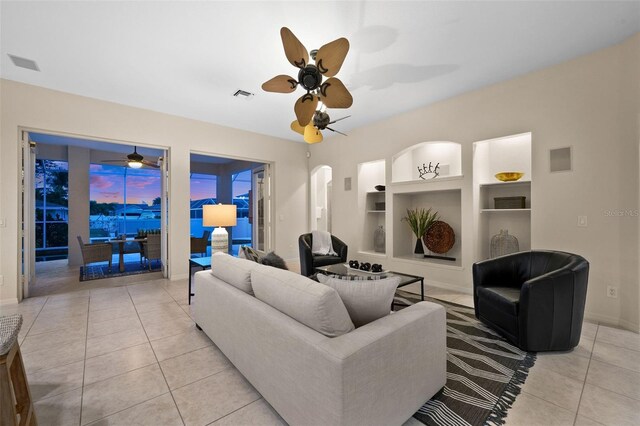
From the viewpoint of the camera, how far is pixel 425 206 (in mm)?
5051

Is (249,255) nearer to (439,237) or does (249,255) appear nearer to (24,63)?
(439,237)

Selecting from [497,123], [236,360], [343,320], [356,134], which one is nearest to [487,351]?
[343,320]

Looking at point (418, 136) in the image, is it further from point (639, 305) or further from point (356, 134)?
point (639, 305)

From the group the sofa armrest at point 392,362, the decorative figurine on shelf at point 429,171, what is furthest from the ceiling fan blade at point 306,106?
the decorative figurine on shelf at point 429,171

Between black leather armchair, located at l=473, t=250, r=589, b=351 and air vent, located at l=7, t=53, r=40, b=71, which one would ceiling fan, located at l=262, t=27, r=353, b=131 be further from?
air vent, located at l=7, t=53, r=40, b=71

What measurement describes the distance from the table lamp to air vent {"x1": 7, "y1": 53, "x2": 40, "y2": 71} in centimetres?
244

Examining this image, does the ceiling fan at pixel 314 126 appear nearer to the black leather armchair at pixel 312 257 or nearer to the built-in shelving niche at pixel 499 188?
the black leather armchair at pixel 312 257

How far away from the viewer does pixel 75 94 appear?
3.98m

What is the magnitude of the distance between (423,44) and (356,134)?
2.83 metres

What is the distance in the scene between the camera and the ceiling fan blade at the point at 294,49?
1974 mm

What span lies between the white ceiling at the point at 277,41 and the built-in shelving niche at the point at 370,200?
6.01 ft

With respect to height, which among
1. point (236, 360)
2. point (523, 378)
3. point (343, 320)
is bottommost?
point (523, 378)

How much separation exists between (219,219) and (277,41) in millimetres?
2408

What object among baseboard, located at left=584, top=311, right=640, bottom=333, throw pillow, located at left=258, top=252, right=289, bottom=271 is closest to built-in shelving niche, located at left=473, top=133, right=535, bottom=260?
baseboard, located at left=584, top=311, right=640, bottom=333
